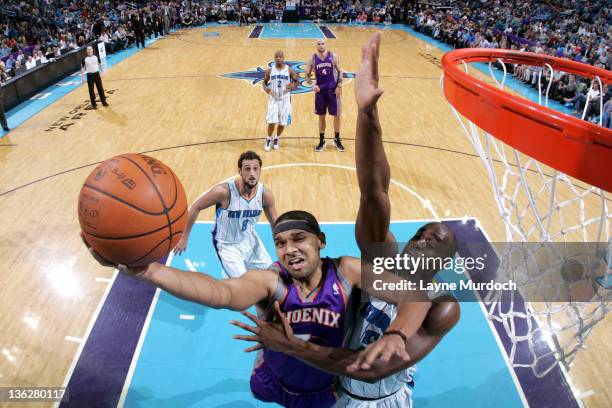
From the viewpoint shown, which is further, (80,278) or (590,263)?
(80,278)

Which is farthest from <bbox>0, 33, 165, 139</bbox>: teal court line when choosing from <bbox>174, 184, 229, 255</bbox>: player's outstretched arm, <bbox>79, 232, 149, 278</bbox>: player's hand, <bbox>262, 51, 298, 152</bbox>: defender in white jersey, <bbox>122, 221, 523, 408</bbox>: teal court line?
<bbox>79, 232, 149, 278</bbox>: player's hand

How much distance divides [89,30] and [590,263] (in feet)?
62.0

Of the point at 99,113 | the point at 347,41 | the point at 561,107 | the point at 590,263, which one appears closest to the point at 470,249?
the point at 590,263

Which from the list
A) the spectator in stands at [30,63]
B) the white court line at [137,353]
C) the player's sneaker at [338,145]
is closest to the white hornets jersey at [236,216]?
the white court line at [137,353]

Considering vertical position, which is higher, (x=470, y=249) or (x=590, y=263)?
(x=590, y=263)

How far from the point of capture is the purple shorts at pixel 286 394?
95.5 inches

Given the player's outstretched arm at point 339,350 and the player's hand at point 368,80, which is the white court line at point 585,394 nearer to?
the player's outstretched arm at point 339,350

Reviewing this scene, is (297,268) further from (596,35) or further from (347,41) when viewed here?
(347,41)

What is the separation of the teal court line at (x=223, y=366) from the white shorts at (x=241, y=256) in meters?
0.45

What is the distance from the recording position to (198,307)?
13.8 feet

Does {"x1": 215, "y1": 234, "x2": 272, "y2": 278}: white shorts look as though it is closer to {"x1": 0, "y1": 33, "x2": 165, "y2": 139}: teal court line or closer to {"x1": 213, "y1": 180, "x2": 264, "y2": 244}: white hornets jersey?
{"x1": 213, "y1": 180, "x2": 264, "y2": 244}: white hornets jersey

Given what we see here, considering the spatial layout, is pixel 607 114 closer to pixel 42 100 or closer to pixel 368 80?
pixel 368 80

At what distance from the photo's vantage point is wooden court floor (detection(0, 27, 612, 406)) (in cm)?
399

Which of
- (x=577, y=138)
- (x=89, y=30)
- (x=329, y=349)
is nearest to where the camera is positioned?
(x=577, y=138)
